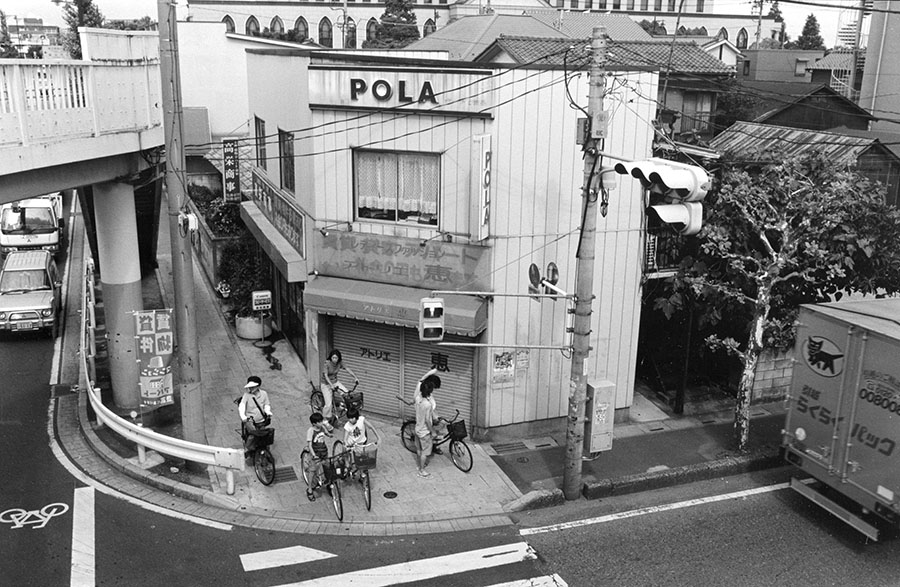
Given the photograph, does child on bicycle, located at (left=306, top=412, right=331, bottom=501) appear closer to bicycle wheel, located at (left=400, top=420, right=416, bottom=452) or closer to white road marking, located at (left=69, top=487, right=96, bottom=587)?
bicycle wheel, located at (left=400, top=420, right=416, bottom=452)

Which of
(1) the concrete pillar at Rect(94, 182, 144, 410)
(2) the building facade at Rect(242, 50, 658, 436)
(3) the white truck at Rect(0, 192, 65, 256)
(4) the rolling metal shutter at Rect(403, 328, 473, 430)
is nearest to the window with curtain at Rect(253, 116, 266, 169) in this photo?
(2) the building facade at Rect(242, 50, 658, 436)

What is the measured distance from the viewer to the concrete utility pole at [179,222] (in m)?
12.6

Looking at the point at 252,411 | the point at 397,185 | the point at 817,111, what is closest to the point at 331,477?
the point at 252,411

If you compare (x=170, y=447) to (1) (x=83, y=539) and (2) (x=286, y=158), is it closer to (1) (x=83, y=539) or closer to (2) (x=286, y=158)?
(1) (x=83, y=539)

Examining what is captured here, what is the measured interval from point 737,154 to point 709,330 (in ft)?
13.4

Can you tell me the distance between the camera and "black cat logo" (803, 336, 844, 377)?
12.0m

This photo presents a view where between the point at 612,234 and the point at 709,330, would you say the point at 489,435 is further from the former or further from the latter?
the point at 709,330

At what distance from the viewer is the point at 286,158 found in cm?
1883

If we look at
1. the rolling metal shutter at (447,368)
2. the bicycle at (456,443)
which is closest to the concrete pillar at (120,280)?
the rolling metal shutter at (447,368)

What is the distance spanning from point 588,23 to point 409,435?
43.6 m

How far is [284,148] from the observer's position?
18734mm

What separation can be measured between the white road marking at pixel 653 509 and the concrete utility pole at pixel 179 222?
20.6 feet

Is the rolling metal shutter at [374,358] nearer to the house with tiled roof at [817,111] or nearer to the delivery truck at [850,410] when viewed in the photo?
→ the delivery truck at [850,410]

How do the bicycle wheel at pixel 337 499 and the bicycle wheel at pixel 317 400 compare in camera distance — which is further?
the bicycle wheel at pixel 317 400
